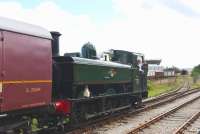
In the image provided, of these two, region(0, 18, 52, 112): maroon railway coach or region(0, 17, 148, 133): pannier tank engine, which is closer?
region(0, 18, 52, 112): maroon railway coach

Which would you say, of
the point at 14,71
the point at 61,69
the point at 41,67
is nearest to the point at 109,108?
the point at 61,69

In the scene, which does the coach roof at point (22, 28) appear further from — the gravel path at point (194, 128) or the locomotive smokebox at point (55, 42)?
the gravel path at point (194, 128)

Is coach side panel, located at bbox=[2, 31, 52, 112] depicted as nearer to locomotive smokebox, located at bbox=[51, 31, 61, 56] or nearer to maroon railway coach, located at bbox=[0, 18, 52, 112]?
maroon railway coach, located at bbox=[0, 18, 52, 112]

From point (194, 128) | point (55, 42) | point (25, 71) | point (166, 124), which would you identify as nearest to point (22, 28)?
point (25, 71)

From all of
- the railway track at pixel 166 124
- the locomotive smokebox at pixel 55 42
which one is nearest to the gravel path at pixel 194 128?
the railway track at pixel 166 124

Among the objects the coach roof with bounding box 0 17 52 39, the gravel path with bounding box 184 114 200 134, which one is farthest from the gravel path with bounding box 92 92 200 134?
the coach roof with bounding box 0 17 52 39

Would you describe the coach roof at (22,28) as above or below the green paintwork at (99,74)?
above

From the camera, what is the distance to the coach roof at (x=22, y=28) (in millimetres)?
9883

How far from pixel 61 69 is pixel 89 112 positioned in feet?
9.31

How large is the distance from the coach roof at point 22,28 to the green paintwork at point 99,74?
2.62m

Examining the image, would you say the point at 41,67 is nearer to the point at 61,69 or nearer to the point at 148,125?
the point at 61,69

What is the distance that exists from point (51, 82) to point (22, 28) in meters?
1.79

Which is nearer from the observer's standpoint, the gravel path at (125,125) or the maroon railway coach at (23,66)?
the maroon railway coach at (23,66)

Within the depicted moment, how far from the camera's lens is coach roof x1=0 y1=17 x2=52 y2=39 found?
988 cm
